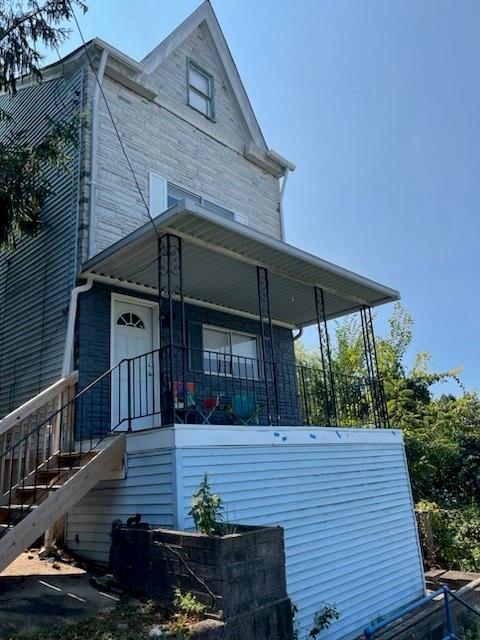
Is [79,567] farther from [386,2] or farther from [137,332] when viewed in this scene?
[386,2]

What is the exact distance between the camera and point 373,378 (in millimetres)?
9062

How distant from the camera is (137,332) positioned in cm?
A: 848

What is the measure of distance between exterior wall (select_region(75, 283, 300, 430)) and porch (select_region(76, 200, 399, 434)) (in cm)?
3

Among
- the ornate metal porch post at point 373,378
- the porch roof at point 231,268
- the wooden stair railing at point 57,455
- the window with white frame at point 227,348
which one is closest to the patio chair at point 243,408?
the window with white frame at point 227,348

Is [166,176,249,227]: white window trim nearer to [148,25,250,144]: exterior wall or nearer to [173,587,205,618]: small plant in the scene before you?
[148,25,250,144]: exterior wall

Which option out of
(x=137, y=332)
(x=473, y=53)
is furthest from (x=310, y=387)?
(x=473, y=53)

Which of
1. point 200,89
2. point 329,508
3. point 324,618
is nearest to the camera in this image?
point 324,618

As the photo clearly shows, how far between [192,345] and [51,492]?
13.4ft

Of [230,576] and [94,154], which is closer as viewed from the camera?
[230,576]

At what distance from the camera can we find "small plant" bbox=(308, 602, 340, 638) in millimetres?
5660

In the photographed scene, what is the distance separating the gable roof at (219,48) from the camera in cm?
1077

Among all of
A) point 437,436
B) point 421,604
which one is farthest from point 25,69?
point 437,436

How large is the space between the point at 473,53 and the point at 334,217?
743 centimetres

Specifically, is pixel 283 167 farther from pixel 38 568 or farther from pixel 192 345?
pixel 38 568
